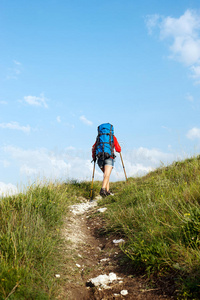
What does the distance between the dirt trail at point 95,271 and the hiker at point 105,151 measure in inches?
134

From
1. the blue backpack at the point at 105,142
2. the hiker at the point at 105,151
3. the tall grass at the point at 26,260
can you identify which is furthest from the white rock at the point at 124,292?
the blue backpack at the point at 105,142

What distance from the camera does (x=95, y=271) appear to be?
482cm

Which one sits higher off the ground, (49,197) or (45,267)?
(49,197)

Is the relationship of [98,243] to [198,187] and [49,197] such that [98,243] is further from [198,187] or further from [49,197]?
[198,187]

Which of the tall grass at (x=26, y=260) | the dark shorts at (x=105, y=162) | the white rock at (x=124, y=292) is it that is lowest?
the white rock at (x=124, y=292)

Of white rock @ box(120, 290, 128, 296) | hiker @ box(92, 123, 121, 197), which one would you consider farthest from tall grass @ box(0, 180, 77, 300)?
hiker @ box(92, 123, 121, 197)

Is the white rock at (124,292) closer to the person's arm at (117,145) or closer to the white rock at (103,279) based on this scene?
the white rock at (103,279)

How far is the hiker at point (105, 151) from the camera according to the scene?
1046 cm

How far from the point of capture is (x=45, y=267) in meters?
4.32

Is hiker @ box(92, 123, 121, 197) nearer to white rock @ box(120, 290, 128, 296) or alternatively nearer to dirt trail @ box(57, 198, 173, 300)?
dirt trail @ box(57, 198, 173, 300)

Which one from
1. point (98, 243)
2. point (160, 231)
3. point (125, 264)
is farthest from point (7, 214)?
point (160, 231)

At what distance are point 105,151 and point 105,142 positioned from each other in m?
0.39

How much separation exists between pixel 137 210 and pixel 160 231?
5.07ft

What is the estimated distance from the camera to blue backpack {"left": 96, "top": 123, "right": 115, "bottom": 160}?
10461 millimetres
